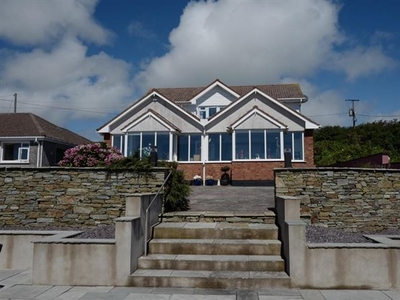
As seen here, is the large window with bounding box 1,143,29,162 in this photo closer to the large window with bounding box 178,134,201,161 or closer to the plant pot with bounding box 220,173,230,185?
the large window with bounding box 178,134,201,161

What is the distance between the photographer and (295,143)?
20.9 meters

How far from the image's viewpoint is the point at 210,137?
2188cm

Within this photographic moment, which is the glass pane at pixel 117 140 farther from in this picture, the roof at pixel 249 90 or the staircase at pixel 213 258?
the staircase at pixel 213 258

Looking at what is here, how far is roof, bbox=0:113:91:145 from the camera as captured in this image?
26156 millimetres

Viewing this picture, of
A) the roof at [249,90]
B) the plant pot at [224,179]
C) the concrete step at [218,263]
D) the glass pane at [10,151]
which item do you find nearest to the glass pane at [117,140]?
the roof at [249,90]

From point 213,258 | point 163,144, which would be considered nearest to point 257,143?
point 163,144

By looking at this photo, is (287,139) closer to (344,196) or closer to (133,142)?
(133,142)

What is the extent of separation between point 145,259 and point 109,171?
3.32 metres

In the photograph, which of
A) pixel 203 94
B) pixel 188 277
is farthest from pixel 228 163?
pixel 188 277

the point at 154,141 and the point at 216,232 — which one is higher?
the point at 154,141

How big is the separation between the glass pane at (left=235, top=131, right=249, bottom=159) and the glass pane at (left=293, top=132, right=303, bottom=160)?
2808 mm

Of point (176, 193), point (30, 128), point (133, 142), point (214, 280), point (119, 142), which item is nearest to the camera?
point (214, 280)

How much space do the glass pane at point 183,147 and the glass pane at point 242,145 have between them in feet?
10.5

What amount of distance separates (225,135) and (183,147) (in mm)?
2702
